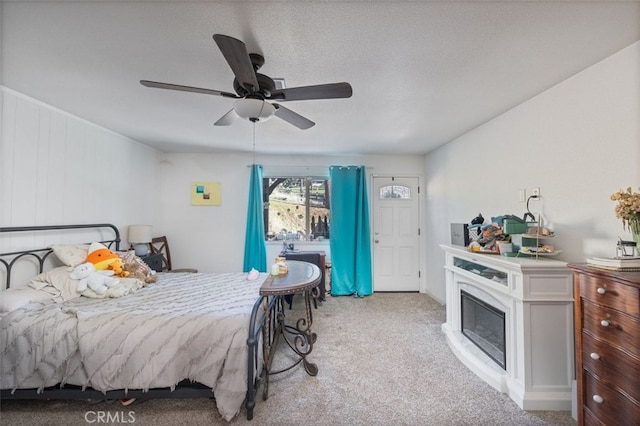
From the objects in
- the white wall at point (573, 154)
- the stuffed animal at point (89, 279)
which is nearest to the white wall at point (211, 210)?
the white wall at point (573, 154)

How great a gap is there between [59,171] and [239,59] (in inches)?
104

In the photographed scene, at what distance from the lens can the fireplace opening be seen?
2.06 m

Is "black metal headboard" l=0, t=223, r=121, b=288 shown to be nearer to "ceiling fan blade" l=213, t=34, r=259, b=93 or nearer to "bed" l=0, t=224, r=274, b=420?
"bed" l=0, t=224, r=274, b=420

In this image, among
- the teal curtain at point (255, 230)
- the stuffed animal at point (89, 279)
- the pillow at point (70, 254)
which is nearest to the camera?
the stuffed animal at point (89, 279)

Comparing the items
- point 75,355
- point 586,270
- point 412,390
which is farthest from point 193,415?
point 586,270

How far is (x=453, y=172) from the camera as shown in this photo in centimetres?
343

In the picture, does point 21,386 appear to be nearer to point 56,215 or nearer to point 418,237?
point 56,215

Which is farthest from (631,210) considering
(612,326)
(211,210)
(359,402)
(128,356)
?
(211,210)

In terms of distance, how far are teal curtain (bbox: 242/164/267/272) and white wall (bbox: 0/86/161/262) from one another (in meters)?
1.65

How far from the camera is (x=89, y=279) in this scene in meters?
2.16

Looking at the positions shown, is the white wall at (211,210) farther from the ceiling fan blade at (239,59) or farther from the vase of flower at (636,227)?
the vase of flower at (636,227)

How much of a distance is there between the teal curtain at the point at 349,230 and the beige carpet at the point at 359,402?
5.21 ft

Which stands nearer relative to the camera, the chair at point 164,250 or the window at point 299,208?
the chair at point 164,250

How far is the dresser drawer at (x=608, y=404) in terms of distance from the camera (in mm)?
1144
